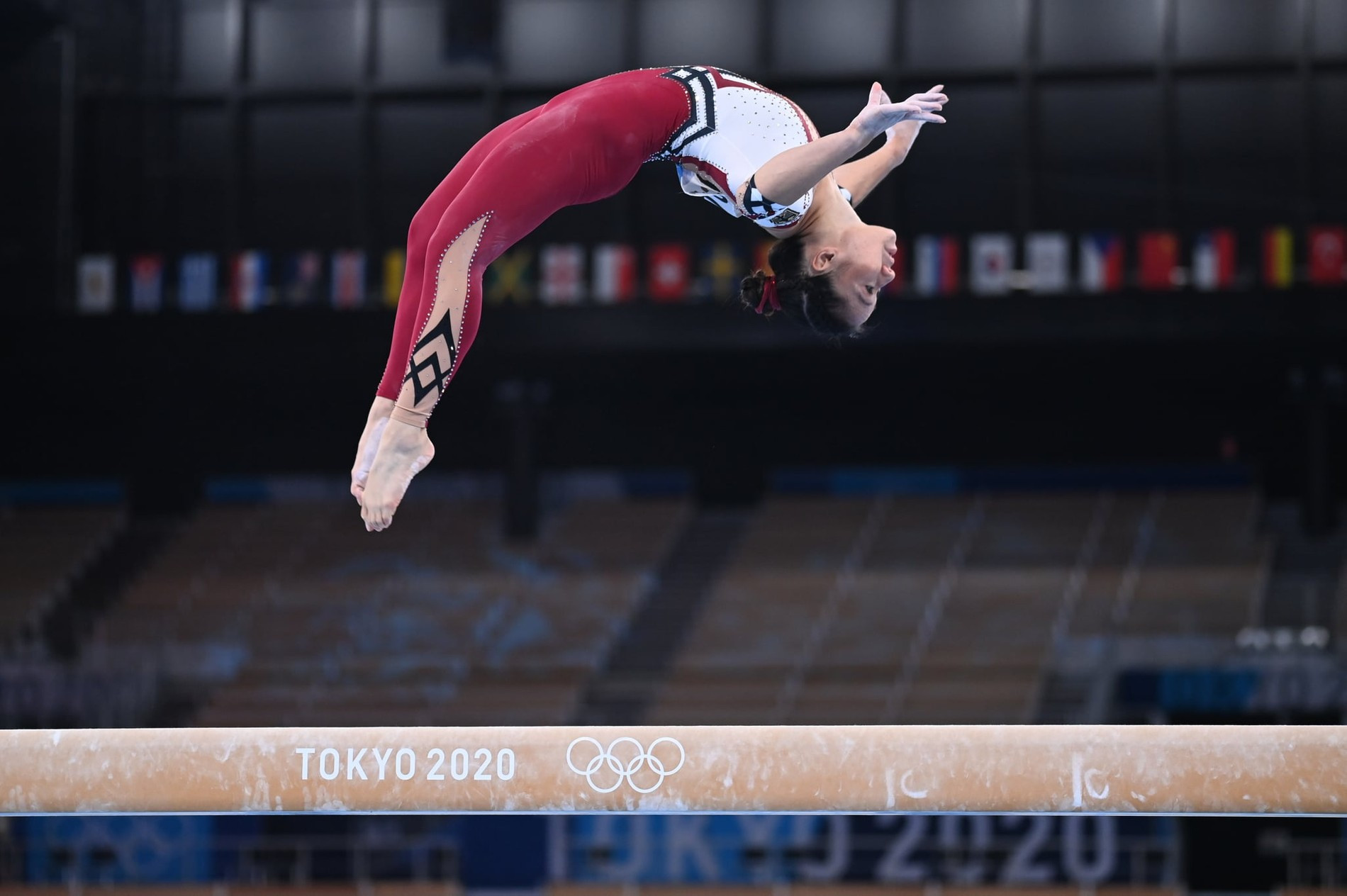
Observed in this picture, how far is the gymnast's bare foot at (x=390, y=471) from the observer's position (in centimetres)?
418

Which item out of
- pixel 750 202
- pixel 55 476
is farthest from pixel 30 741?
pixel 55 476

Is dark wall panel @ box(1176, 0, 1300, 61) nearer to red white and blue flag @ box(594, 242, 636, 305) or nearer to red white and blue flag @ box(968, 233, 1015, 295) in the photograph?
red white and blue flag @ box(968, 233, 1015, 295)

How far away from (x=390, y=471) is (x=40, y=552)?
689 inches

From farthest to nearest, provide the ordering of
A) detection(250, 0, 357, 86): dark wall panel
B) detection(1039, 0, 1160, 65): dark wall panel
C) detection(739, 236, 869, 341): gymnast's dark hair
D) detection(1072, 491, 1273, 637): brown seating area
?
detection(250, 0, 357, 86): dark wall panel → detection(1039, 0, 1160, 65): dark wall panel → detection(1072, 491, 1273, 637): brown seating area → detection(739, 236, 869, 341): gymnast's dark hair

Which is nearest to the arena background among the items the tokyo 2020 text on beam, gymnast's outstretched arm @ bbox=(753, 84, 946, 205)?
the tokyo 2020 text on beam

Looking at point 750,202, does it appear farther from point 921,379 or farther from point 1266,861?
point 921,379

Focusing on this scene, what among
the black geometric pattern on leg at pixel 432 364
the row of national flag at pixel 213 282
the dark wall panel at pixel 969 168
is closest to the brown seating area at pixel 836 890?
the row of national flag at pixel 213 282

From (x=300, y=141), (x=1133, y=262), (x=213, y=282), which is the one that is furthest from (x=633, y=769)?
(x=300, y=141)

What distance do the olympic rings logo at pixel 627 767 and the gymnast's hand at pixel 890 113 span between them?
1.70 meters

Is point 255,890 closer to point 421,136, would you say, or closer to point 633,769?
point 421,136

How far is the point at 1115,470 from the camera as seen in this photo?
19.5 meters

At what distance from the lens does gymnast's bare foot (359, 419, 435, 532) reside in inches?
165

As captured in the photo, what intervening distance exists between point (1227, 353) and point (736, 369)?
5.60 m

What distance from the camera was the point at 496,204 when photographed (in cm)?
430
